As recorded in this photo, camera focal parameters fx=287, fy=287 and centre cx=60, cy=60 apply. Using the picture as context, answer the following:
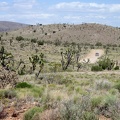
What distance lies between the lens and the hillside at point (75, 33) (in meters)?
125

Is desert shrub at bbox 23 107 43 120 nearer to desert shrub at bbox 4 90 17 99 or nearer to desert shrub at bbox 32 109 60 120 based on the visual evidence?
desert shrub at bbox 32 109 60 120

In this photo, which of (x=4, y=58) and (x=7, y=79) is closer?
(x=7, y=79)

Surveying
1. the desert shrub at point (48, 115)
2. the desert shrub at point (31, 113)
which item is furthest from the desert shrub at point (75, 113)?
the desert shrub at point (31, 113)

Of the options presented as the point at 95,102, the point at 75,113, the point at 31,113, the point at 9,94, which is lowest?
the point at 9,94

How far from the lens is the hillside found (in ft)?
410

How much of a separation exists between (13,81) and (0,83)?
95cm

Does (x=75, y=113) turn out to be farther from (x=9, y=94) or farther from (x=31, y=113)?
(x=9, y=94)

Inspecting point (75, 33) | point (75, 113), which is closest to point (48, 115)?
point (75, 113)

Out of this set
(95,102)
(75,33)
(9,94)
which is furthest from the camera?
(75,33)

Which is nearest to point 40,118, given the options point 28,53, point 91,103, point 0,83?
point 91,103

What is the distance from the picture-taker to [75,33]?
5197 inches

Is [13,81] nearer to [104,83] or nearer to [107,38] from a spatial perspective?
[104,83]

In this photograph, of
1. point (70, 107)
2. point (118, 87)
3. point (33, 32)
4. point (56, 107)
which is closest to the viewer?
point (70, 107)

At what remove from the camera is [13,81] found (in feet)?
53.5
